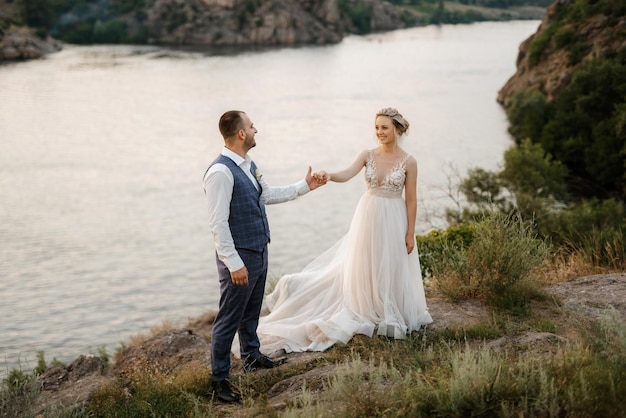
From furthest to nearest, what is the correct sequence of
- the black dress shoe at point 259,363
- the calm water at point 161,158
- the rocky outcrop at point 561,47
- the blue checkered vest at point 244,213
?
the rocky outcrop at point 561,47 < the calm water at point 161,158 < the black dress shoe at point 259,363 < the blue checkered vest at point 244,213

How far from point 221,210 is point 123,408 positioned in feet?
6.29

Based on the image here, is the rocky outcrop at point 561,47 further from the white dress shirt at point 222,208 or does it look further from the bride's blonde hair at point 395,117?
the white dress shirt at point 222,208

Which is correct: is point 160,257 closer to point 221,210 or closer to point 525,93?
point 221,210

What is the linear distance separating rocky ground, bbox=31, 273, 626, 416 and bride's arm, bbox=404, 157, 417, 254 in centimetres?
92

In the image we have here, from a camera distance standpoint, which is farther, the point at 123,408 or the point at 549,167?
the point at 549,167

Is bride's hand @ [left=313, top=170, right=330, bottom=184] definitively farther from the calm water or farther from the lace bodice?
the calm water

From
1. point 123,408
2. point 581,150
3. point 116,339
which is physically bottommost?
point 116,339

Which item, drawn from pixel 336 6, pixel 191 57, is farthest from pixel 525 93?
pixel 336 6

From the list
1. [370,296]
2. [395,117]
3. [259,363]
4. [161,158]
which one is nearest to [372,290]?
[370,296]

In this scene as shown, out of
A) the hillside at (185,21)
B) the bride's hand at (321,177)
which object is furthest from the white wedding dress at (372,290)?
the hillside at (185,21)

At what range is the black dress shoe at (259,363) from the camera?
263 inches

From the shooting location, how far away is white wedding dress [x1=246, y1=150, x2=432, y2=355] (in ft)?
23.5

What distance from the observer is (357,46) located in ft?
382

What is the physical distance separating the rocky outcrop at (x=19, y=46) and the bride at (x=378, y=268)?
87.8 m
